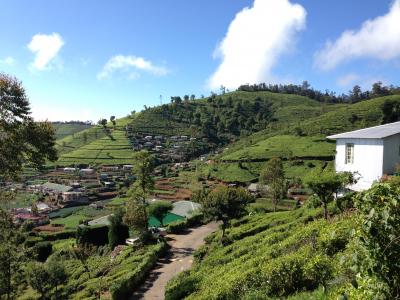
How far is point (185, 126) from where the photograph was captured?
7028 inches

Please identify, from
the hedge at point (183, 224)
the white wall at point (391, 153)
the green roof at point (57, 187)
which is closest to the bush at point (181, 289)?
the white wall at point (391, 153)

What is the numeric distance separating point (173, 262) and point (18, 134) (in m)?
15.6

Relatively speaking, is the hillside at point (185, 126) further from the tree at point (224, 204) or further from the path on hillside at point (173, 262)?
the tree at point (224, 204)

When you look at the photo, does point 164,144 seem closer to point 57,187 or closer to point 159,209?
point 57,187

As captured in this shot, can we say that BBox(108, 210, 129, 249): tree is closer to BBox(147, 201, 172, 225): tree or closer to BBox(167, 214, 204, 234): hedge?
BBox(147, 201, 172, 225): tree

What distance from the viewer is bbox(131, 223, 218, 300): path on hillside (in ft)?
73.8

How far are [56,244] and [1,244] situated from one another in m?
30.2

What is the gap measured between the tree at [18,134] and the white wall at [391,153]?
16989 millimetres

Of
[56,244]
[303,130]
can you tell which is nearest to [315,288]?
[56,244]

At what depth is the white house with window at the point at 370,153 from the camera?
20.8 meters

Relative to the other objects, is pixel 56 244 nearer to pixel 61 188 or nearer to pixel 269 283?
pixel 269 283

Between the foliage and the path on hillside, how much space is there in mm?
17796

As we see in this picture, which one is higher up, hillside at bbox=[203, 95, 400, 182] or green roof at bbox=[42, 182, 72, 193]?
hillside at bbox=[203, 95, 400, 182]

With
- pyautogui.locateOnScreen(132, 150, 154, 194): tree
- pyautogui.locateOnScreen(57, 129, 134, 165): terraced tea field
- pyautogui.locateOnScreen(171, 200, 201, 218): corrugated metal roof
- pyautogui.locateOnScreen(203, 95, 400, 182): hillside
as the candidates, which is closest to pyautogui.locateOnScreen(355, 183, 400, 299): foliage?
pyautogui.locateOnScreen(132, 150, 154, 194): tree
